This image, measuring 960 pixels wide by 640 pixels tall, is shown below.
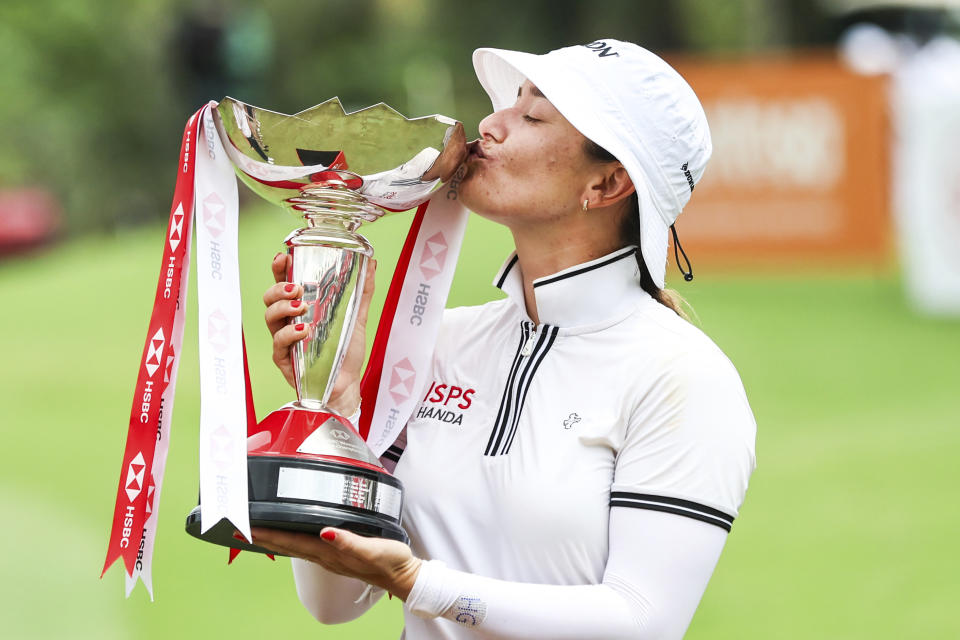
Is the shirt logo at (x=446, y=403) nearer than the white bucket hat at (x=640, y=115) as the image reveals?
No

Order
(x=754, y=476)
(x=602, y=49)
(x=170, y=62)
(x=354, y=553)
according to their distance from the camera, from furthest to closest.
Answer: (x=170, y=62) → (x=754, y=476) → (x=602, y=49) → (x=354, y=553)

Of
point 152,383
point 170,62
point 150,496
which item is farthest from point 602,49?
point 170,62

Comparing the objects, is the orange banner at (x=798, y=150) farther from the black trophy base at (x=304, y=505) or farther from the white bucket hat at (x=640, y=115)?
the black trophy base at (x=304, y=505)

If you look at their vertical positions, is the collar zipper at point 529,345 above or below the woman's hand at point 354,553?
above

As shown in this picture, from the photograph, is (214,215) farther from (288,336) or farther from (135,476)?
(135,476)

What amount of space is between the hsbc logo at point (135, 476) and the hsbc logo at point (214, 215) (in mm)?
309

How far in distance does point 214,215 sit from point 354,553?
1.67 ft

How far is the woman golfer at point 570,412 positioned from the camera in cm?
Answer: 172

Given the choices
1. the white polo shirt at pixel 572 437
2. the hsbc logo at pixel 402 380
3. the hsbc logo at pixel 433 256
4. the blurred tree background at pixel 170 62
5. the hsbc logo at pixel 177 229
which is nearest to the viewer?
the white polo shirt at pixel 572 437

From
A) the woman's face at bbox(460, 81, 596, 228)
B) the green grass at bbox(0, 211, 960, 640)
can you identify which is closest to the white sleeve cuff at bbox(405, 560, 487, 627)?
the woman's face at bbox(460, 81, 596, 228)

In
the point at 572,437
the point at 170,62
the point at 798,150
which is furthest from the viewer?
the point at 170,62

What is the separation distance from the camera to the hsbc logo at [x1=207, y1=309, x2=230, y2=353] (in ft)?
5.95

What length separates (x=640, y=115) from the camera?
1849 millimetres

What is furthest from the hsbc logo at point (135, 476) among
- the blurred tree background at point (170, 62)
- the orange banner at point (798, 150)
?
the blurred tree background at point (170, 62)
